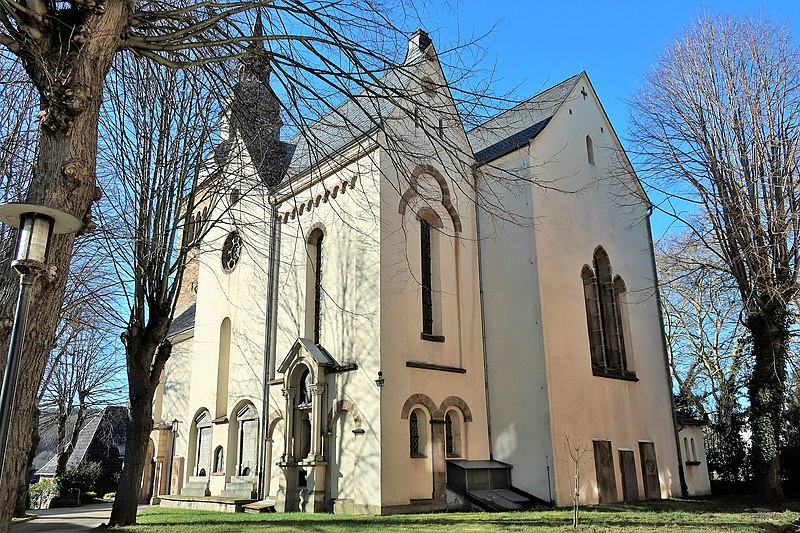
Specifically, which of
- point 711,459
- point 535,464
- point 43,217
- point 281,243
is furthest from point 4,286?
point 711,459

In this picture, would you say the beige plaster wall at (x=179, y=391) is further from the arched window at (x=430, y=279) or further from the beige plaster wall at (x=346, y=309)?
the arched window at (x=430, y=279)

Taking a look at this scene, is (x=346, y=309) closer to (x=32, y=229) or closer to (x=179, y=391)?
(x=179, y=391)

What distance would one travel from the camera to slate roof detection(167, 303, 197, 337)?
978 inches

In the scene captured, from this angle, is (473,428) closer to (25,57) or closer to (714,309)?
(25,57)

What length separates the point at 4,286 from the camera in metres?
13.8

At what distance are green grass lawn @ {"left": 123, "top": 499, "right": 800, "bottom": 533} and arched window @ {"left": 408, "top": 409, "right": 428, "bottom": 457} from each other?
74.4 inches

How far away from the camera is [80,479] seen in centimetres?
2858

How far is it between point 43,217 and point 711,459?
26.1 meters

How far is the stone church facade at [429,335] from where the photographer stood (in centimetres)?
1464

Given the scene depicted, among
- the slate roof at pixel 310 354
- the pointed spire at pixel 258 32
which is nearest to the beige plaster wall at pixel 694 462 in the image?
the slate roof at pixel 310 354

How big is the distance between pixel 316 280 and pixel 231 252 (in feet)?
17.4

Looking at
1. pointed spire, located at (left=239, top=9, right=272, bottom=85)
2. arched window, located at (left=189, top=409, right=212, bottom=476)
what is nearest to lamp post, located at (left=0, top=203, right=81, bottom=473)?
pointed spire, located at (left=239, top=9, right=272, bottom=85)

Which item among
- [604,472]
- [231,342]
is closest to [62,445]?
[231,342]

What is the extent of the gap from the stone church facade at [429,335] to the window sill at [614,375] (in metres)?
0.16
